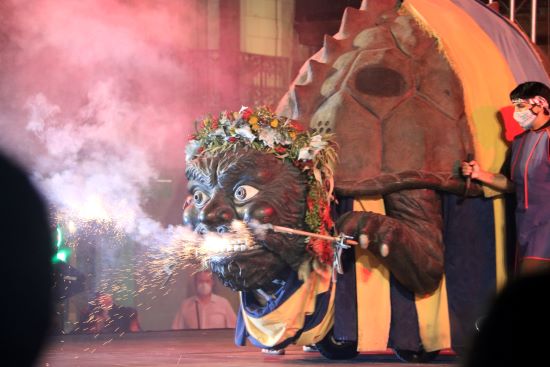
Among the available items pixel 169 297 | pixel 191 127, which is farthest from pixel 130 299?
pixel 191 127

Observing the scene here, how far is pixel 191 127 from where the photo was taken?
7.92 metres

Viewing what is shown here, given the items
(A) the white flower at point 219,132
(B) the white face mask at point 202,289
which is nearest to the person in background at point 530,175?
(A) the white flower at point 219,132

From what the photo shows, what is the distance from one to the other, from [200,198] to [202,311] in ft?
10.7

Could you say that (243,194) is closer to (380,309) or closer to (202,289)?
(380,309)

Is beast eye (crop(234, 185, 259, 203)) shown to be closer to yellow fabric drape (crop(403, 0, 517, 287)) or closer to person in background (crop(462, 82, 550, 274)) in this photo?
person in background (crop(462, 82, 550, 274))

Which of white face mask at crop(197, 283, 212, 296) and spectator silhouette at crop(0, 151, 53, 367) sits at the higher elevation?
spectator silhouette at crop(0, 151, 53, 367)

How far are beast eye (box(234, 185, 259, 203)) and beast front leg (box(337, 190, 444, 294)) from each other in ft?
1.46

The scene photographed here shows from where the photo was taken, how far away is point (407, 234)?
4730 mm

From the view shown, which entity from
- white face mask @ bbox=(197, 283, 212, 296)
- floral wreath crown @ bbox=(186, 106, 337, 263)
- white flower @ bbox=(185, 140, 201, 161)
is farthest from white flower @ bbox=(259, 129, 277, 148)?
white face mask @ bbox=(197, 283, 212, 296)

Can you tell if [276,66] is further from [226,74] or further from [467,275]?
[467,275]

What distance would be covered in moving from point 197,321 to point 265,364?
9.14 ft

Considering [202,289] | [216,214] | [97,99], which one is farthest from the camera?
[202,289]

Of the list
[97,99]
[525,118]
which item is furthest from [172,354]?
[97,99]

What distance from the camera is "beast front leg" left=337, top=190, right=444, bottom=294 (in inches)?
182
